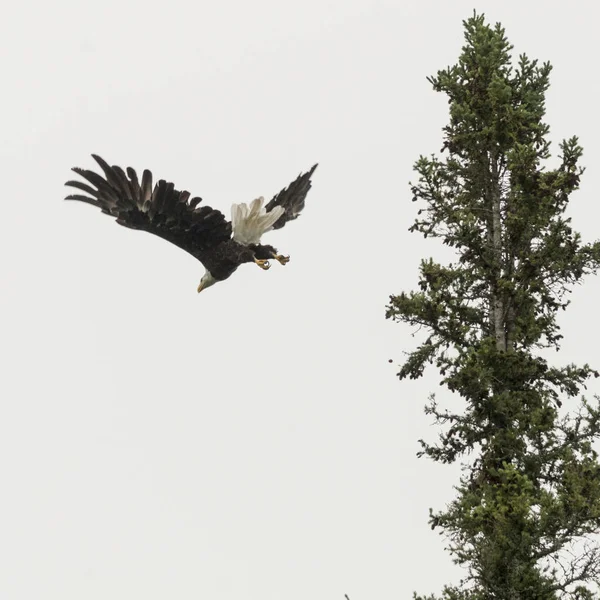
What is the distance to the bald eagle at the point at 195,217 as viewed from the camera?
15.8 m

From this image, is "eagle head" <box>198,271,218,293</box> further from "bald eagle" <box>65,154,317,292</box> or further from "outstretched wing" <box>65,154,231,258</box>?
"outstretched wing" <box>65,154,231,258</box>

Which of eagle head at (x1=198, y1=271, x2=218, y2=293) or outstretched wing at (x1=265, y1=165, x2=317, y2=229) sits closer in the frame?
eagle head at (x1=198, y1=271, x2=218, y2=293)

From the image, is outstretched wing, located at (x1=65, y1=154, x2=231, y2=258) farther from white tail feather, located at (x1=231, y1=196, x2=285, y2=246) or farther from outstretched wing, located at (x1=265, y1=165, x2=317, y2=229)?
outstretched wing, located at (x1=265, y1=165, x2=317, y2=229)

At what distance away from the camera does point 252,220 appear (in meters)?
17.2

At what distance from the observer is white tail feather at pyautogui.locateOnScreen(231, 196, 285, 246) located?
671 inches

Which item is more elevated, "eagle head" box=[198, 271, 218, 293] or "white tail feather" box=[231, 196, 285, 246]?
"white tail feather" box=[231, 196, 285, 246]

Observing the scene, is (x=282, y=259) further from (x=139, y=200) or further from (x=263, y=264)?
(x=139, y=200)

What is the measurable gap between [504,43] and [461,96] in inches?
43.7

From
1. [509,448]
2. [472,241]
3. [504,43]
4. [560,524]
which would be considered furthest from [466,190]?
[560,524]

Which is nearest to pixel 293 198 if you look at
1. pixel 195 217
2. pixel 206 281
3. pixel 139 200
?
pixel 206 281

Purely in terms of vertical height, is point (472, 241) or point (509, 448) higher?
point (472, 241)

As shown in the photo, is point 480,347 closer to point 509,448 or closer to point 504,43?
point 509,448

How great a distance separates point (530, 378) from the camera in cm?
1457

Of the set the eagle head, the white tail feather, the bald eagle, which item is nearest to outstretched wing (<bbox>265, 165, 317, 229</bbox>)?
the bald eagle
